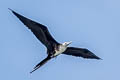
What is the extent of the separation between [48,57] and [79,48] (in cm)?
454

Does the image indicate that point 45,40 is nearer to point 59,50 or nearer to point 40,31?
point 40,31

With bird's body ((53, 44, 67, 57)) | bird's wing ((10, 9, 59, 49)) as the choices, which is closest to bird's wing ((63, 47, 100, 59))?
bird's body ((53, 44, 67, 57))

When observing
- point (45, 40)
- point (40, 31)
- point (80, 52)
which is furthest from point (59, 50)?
point (80, 52)

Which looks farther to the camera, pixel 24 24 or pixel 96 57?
pixel 96 57

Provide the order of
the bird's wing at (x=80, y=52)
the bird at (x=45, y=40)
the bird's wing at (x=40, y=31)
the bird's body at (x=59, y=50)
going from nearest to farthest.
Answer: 1. the bird's wing at (x=40, y=31)
2. the bird at (x=45, y=40)
3. the bird's body at (x=59, y=50)
4. the bird's wing at (x=80, y=52)

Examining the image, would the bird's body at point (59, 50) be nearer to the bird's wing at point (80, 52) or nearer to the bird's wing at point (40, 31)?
the bird's wing at point (40, 31)

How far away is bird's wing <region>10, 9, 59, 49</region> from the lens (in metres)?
61.5

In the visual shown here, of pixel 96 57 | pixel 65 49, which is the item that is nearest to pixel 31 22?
pixel 65 49

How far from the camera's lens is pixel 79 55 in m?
66.0

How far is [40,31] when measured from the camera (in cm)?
6262

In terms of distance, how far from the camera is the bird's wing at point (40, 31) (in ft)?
202

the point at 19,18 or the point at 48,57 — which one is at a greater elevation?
the point at 19,18

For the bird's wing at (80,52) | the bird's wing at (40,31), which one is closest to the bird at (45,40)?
the bird's wing at (40,31)

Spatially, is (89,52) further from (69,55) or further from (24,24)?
(24,24)
